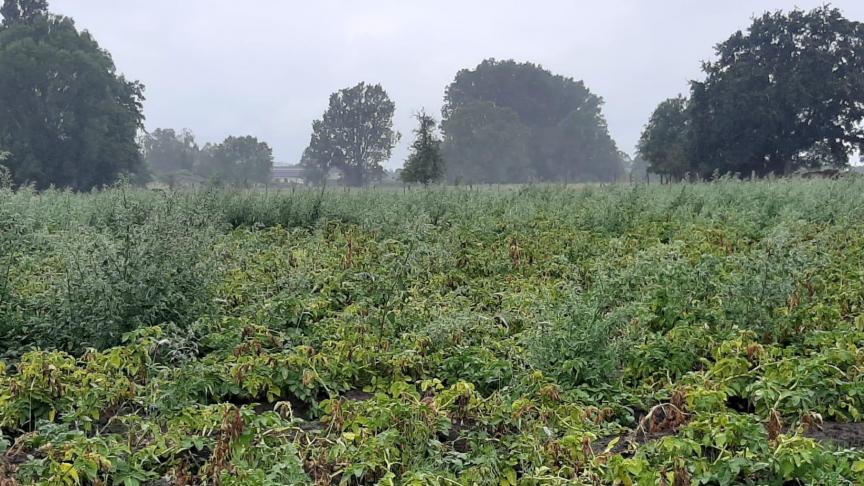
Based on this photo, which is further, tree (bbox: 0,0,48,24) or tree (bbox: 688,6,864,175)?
tree (bbox: 0,0,48,24)

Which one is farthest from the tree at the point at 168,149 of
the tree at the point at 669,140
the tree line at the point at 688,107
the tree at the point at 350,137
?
the tree at the point at 669,140

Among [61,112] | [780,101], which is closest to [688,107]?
[780,101]

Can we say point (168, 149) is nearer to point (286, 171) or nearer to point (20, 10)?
point (286, 171)

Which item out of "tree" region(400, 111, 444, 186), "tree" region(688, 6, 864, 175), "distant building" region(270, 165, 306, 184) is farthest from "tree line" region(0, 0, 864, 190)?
"distant building" region(270, 165, 306, 184)

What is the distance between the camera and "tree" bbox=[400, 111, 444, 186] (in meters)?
22.1

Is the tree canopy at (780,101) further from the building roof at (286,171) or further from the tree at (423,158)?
the building roof at (286,171)

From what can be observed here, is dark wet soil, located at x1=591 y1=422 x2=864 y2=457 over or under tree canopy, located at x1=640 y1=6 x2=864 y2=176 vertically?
under

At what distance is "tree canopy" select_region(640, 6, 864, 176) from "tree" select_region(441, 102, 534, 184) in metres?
26.0

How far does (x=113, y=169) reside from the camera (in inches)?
1512

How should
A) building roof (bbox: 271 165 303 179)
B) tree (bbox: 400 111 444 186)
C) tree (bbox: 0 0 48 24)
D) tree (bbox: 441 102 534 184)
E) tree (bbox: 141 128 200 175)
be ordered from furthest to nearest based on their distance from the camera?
tree (bbox: 141 128 200 175)
building roof (bbox: 271 165 303 179)
tree (bbox: 441 102 534 184)
tree (bbox: 0 0 48 24)
tree (bbox: 400 111 444 186)

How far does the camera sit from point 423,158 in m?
22.2

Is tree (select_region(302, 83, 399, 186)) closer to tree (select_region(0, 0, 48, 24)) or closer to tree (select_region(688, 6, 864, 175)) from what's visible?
tree (select_region(0, 0, 48, 24))

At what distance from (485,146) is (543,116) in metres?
18.3

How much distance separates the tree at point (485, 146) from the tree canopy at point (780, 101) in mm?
25959
